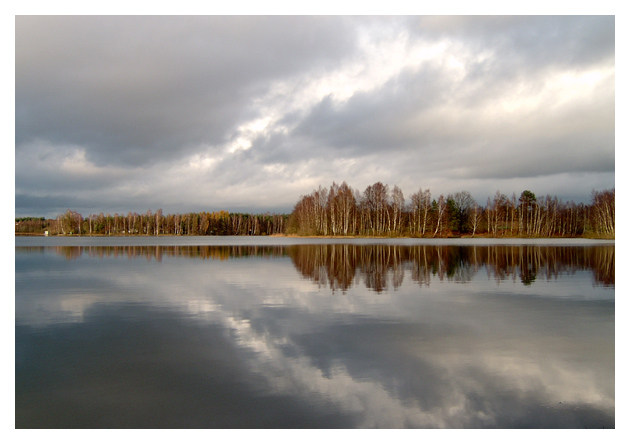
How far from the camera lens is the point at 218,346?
24.9 feet

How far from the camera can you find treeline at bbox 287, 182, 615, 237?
3273 inches

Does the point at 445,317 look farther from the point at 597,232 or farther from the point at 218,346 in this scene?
the point at 597,232

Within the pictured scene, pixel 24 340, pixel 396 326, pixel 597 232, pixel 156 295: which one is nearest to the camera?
pixel 24 340

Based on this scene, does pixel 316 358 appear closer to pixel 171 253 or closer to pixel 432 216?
pixel 171 253

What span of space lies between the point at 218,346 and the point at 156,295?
634 cm

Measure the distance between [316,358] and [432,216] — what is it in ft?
277

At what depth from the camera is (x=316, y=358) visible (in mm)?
6887

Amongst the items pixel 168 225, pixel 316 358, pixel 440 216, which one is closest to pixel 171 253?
pixel 316 358

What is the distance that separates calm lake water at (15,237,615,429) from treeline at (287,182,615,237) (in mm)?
69071

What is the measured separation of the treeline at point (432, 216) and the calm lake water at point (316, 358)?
6907 cm

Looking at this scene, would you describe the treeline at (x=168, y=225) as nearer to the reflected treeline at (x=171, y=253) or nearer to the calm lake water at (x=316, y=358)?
the reflected treeline at (x=171, y=253)

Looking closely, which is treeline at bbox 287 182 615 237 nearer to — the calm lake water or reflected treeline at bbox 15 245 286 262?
reflected treeline at bbox 15 245 286 262

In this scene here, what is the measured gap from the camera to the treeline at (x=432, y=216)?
83.1 meters
